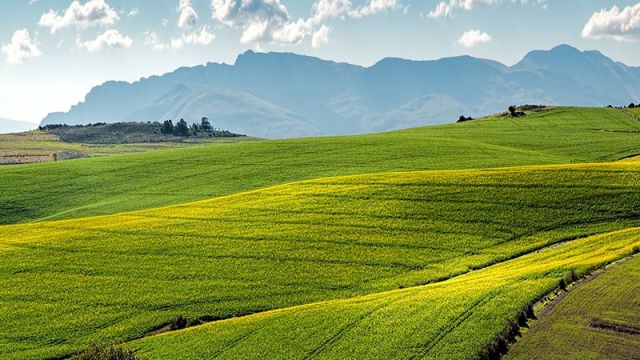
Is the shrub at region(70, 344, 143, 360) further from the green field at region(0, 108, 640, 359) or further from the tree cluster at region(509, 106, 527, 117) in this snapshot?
the tree cluster at region(509, 106, 527, 117)

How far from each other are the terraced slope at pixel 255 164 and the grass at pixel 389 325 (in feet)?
140

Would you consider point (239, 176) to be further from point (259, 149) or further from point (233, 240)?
point (233, 240)

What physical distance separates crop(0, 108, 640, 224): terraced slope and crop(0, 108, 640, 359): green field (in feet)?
2.48

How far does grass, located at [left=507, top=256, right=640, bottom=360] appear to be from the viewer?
1024 inches

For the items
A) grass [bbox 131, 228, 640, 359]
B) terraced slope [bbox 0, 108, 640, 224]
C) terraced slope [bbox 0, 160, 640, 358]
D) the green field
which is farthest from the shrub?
terraced slope [bbox 0, 108, 640, 224]

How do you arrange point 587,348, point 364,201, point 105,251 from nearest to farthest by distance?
→ point 587,348 < point 105,251 < point 364,201

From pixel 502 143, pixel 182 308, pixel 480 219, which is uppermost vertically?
pixel 502 143

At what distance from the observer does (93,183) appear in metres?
88.2

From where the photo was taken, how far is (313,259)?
45.0 m

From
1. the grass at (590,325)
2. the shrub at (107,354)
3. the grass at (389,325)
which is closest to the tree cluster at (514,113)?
the grass at (389,325)

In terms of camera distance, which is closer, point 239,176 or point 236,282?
point 236,282

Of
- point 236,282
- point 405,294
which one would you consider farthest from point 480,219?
A: point 236,282

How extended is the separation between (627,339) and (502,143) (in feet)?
266

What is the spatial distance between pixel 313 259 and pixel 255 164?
49.0 meters
